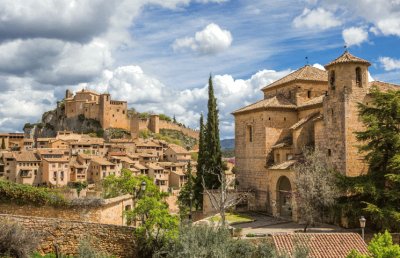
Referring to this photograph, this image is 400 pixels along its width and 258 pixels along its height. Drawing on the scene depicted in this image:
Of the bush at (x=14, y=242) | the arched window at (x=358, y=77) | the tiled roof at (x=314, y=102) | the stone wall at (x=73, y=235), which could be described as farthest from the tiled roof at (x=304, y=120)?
the bush at (x=14, y=242)

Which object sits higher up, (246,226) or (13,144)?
(13,144)

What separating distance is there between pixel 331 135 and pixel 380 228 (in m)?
6.38

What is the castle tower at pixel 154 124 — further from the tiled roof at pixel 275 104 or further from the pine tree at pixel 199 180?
the tiled roof at pixel 275 104

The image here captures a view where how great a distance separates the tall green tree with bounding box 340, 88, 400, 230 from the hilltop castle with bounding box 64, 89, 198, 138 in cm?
8755

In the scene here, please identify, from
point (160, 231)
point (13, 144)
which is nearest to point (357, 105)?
point (160, 231)

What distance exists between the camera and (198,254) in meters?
11.7

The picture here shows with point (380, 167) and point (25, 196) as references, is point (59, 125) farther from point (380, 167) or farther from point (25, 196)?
point (25, 196)

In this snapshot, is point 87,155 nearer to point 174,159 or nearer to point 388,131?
point 174,159

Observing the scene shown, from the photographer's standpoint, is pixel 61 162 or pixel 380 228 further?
pixel 61 162

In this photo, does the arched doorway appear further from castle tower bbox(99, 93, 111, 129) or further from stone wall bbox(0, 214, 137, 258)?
castle tower bbox(99, 93, 111, 129)

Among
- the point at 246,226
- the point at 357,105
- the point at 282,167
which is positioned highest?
the point at 357,105

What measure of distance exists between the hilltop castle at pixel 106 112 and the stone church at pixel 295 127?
74.9 metres

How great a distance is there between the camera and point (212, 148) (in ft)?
120

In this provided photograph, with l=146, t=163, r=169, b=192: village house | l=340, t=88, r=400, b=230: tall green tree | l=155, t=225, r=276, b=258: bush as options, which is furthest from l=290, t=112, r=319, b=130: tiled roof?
l=146, t=163, r=169, b=192: village house
